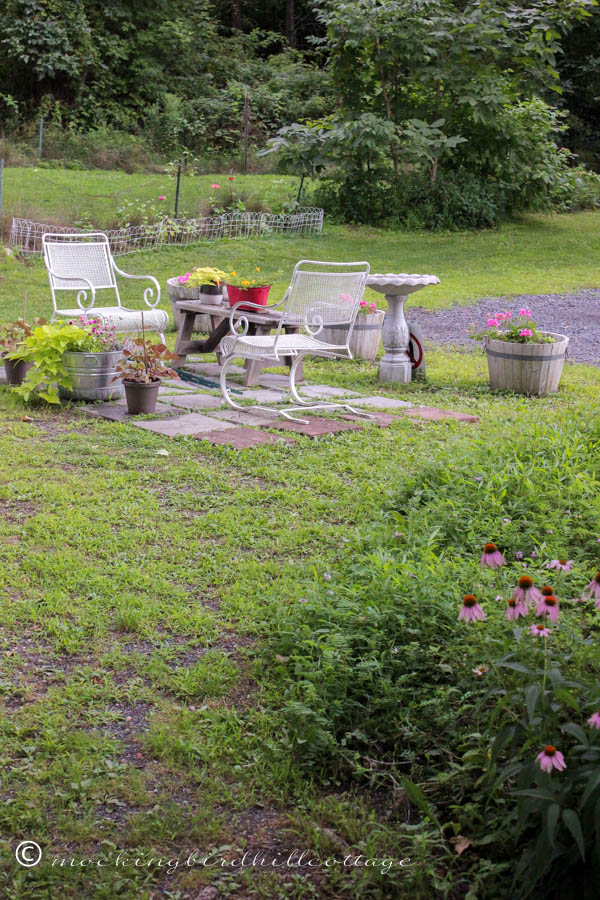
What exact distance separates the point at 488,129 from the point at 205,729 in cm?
1591

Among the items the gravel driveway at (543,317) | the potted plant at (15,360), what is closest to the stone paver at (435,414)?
the gravel driveway at (543,317)

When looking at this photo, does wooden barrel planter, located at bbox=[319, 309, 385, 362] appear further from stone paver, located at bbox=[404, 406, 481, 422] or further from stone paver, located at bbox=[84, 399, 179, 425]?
stone paver, located at bbox=[84, 399, 179, 425]

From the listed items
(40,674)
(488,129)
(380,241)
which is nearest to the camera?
(40,674)

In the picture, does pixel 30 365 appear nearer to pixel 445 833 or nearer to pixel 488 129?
pixel 445 833

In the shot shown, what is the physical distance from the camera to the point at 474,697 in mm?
2289

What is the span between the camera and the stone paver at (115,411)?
5.66 metres

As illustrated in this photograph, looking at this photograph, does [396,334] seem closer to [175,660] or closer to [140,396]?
[140,396]

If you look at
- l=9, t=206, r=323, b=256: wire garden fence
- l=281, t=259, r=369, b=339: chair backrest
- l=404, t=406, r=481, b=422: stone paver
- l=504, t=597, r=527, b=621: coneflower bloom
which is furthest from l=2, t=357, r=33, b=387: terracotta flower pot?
l=9, t=206, r=323, b=256: wire garden fence

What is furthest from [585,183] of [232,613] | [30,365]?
[232,613]

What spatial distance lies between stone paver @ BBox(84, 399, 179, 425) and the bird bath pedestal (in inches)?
72.3

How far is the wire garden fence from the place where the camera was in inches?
462

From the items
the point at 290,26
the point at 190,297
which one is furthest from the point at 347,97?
the point at 290,26

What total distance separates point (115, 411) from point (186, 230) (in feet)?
25.7

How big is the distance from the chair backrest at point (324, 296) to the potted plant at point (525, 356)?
1186mm
